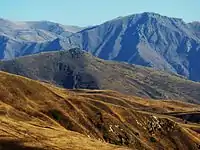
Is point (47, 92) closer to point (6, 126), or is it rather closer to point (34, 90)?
point (34, 90)

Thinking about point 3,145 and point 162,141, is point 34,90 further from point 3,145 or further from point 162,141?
point 3,145

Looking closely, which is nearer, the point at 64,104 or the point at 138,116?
the point at 64,104

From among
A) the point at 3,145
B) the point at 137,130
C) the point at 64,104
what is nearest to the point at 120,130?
the point at 137,130

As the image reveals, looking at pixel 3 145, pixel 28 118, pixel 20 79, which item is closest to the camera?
pixel 3 145

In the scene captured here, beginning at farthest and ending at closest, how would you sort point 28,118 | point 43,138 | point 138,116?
1. point 138,116
2. point 28,118
3. point 43,138

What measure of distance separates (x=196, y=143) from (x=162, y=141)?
12392 millimetres

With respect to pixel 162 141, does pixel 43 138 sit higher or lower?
higher

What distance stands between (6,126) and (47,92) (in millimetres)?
50265

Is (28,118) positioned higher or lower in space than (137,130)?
higher

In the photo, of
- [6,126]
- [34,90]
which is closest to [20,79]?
[34,90]

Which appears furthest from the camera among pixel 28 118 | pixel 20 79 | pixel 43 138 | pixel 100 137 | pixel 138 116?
pixel 138 116

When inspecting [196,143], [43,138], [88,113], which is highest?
[43,138]

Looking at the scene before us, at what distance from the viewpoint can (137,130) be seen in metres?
148

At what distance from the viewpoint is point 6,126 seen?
97.0 metres
